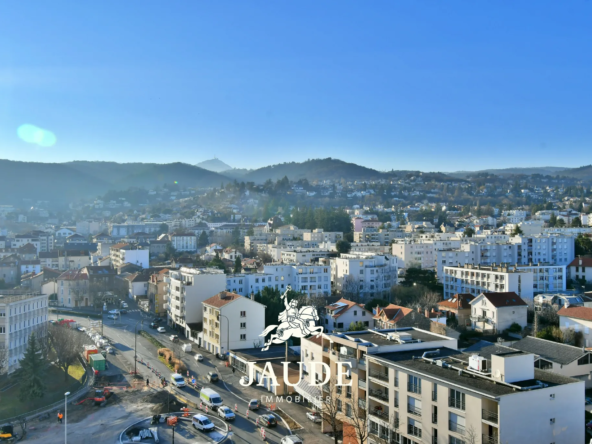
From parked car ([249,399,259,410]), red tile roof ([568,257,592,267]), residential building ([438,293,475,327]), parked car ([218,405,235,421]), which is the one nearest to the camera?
parked car ([218,405,235,421])

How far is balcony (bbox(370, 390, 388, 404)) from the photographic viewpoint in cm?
1435

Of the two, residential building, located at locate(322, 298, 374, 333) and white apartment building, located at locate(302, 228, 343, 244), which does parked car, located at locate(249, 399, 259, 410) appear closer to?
residential building, located at locate(322, 298, 374, 333)

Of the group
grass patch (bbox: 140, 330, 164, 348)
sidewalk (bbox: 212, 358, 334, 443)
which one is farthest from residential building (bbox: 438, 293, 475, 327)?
grass patch (bbox: 140, 330, 164, 348)

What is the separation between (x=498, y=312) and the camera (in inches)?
1137

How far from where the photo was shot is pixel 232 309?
86.8ft

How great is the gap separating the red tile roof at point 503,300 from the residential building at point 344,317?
6163mm

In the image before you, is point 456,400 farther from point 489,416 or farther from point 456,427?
point 489,416

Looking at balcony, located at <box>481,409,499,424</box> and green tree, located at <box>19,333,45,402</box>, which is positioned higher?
balcony, located at <box>481,409,499,424</box>

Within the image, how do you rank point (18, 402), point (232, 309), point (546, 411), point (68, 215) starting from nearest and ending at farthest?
point (546, 411) → point (18, 402) → point (232, 309) → point (68, 215)

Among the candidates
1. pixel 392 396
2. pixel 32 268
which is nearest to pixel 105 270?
pixel 32 268

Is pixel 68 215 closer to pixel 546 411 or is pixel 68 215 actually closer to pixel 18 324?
pixel 18 324

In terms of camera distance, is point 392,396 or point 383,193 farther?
point 383,193

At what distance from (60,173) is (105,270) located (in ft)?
523

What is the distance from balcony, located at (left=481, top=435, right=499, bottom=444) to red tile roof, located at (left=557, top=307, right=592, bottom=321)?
16.5 meters
